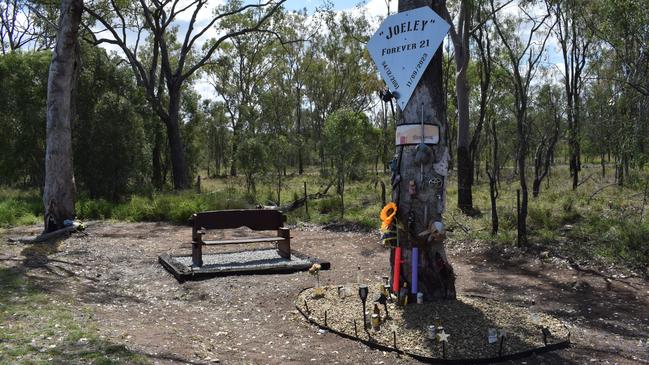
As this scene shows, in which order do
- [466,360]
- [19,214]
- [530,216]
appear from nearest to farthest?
[466,360]
[530,216]
[19,214]

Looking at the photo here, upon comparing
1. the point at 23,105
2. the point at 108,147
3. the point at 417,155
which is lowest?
the point at 417,155

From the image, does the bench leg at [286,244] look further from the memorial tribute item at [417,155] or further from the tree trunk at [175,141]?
the tree trunk at [175,141]

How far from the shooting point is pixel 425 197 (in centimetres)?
604

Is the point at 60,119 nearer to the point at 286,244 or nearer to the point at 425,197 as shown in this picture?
the point at 286,244

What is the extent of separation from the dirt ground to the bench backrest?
42.5 inches

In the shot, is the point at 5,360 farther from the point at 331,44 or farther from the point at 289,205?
the point at 331,44

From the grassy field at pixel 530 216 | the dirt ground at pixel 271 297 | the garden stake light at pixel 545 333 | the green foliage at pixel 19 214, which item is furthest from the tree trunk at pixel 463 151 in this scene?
the green foliage at pixel 19 214

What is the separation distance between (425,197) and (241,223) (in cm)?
414

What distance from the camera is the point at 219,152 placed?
182ft

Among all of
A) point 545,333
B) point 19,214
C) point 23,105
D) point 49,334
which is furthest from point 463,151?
point 23,105

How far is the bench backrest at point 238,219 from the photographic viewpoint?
8.96 m

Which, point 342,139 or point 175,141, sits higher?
point 175,141

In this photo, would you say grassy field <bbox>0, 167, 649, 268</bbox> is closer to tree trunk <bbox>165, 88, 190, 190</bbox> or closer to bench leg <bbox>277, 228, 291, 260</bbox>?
bench leg <bbox>277, 228, 291, 260</bbox>

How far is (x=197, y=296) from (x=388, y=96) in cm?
353
